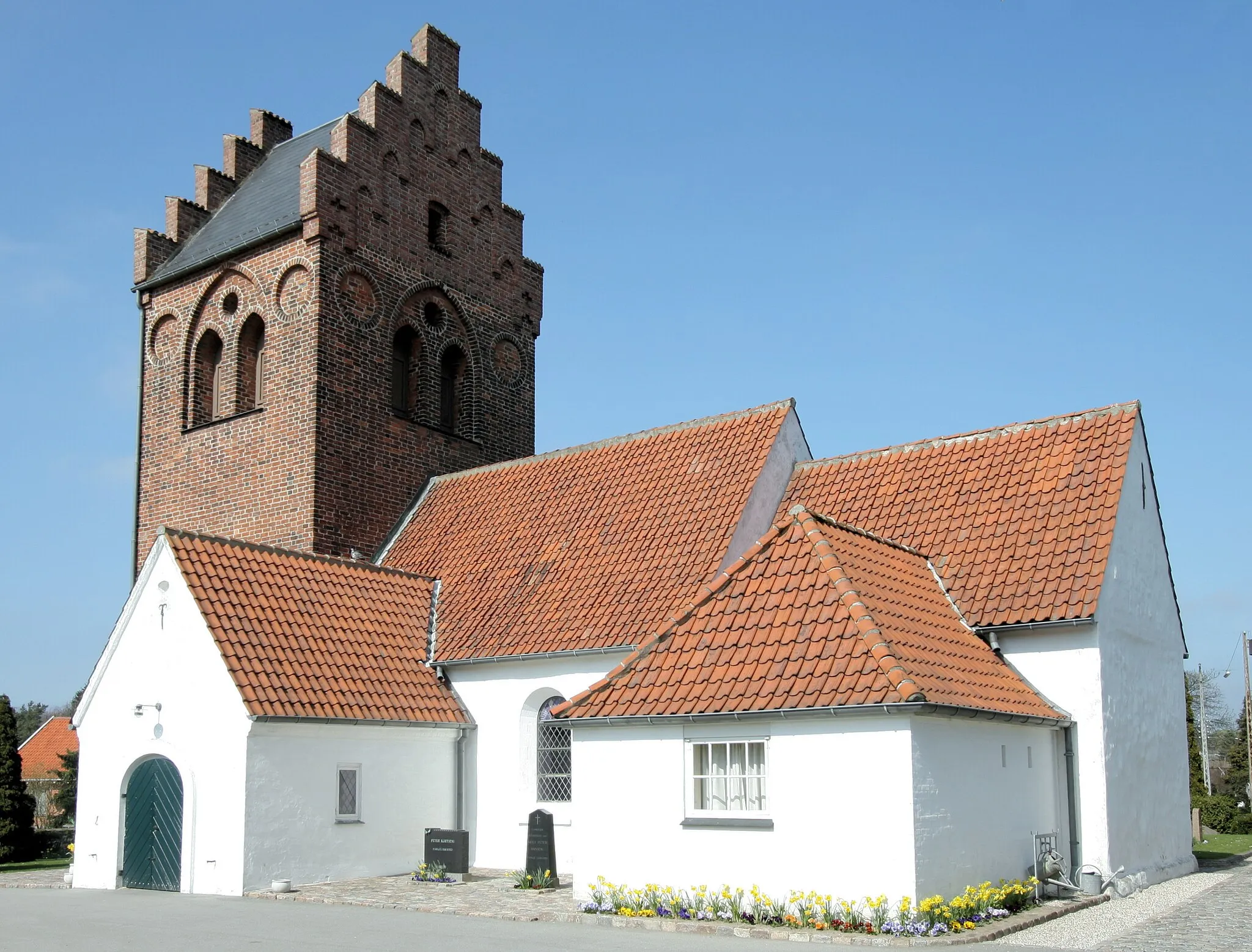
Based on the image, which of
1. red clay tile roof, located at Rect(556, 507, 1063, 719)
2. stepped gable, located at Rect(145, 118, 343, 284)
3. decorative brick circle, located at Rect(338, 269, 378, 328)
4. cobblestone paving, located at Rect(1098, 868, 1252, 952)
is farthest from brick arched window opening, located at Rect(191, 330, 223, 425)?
cobblestone paving, located at Rect(1098, 868, 1252, 952)

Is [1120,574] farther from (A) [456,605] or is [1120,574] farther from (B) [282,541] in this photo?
(B) [282,541]

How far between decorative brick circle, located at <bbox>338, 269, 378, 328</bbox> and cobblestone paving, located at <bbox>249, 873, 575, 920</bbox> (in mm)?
11789

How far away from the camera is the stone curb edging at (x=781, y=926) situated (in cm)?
1293

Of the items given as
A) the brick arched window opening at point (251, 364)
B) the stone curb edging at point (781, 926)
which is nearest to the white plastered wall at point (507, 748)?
the stone curb edging at point (781, 926)

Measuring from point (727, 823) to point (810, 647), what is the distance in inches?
87.3

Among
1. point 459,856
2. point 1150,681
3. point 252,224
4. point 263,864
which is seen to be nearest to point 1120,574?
point 1150,681

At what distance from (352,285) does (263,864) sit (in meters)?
12.7

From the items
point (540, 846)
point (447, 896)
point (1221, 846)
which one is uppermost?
point (540, 846)

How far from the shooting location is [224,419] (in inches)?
1057

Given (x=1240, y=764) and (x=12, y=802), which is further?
(x=1240, y=764)

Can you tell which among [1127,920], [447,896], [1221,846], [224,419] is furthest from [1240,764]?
[447,896]

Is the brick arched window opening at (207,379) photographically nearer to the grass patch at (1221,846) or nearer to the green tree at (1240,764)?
the grass patch at (1221,846)

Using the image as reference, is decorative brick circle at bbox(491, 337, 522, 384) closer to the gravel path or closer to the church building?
the church building

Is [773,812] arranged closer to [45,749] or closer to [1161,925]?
[1161,925]
